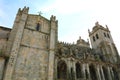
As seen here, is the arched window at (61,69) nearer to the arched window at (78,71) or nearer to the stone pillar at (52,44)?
the arched window at (78,71)

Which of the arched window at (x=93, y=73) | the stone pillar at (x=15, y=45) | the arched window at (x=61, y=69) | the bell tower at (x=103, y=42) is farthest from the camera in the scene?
the bell tower at (x=103, y=42)

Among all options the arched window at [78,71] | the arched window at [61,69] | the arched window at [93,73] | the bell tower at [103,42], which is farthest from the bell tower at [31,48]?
the bell tower at [103,42]

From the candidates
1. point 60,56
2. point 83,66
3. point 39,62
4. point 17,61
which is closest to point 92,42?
point 83,66

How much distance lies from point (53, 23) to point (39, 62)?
9.15 meters

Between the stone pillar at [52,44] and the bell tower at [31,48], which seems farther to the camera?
the stone pillar at [52,44]

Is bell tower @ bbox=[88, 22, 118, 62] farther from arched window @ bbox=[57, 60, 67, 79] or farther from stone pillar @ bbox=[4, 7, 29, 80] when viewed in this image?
stone pillar @ bbox=[4, 7, 29, 80]

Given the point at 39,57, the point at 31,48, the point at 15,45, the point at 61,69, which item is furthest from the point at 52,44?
the point at 15,45

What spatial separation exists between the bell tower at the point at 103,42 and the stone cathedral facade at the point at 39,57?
75 cm

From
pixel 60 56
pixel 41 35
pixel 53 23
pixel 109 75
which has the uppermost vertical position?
pixel 53 23

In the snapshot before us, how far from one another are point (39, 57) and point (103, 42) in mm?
21478

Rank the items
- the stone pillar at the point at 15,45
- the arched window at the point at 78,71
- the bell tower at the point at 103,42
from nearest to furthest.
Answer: the stone pillar at the point at 15,45
the arched window at the point at 78,71
the bell tower at the point at 103,42

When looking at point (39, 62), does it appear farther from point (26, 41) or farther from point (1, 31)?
point (1, 31)

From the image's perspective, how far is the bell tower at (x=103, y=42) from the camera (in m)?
33.4

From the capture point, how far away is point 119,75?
1149 inches
